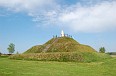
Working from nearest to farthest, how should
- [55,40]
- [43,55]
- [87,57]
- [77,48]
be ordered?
1. [87,57]
2. [43,55]
3. [77,48]
4. [55,40]

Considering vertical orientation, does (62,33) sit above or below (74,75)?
above

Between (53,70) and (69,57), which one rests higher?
(69,57)

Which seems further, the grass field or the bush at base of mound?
the bush at base of mound

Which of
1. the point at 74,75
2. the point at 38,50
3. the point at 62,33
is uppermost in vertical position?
the point at 62,33

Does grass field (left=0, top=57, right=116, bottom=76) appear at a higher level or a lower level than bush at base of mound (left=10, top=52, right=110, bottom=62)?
lower

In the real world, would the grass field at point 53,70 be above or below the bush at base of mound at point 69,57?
below

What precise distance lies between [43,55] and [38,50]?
723 inches

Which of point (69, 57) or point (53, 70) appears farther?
point (69, 57)

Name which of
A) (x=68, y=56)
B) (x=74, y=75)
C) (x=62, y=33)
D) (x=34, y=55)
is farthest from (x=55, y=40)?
(x=74, y=75)

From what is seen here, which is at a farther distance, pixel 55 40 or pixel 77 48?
pixel 55 40

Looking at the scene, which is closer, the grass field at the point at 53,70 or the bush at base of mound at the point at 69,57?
the grass field at the point at 53,70

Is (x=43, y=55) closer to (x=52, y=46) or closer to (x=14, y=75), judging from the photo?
(x=52, y=46)

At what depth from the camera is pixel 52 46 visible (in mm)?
80188

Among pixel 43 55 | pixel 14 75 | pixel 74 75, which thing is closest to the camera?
pixel 14 75
